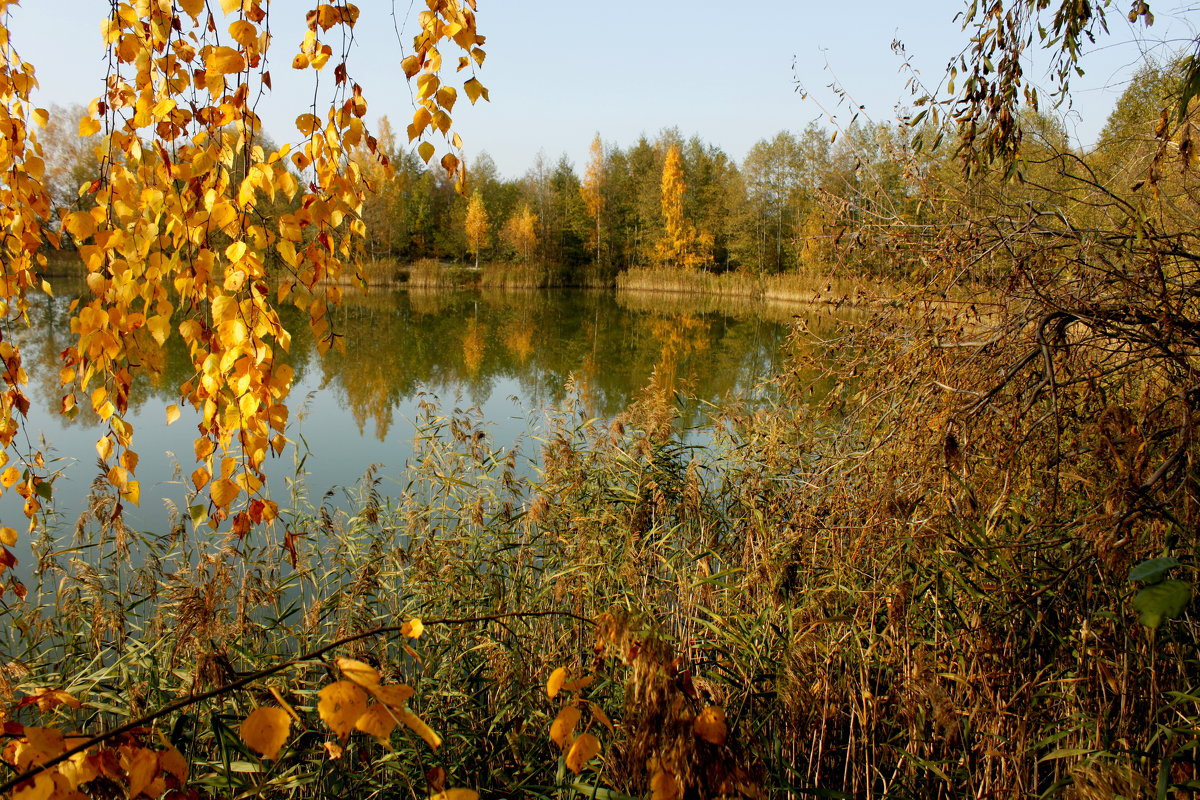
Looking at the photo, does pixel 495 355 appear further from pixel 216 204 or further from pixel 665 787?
pixel 665 787

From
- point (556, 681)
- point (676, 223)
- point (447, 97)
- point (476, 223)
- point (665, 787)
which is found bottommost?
point (665, 787)

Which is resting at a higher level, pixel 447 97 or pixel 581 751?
pixel 447 97

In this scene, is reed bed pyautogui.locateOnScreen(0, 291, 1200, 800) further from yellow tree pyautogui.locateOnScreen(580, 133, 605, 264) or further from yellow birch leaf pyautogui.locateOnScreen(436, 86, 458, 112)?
yellow tree pyautogui.locateOnScreen(580, 133, 605, 264)

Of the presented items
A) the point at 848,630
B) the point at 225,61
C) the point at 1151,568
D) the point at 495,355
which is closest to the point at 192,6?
the point at 225,61

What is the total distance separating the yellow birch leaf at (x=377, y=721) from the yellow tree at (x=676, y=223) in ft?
114

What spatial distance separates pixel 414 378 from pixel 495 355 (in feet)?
9.72

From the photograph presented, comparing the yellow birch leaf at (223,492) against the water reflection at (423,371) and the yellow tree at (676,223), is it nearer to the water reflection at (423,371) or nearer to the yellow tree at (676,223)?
the water reflection at (423,371)

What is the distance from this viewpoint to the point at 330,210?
1.71 metres

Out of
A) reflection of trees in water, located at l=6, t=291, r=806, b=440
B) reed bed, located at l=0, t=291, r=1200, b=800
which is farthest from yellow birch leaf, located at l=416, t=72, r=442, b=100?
reflection of trees in water, located at l=6, t=291, r=806, b=440

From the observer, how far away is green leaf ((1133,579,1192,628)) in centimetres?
76

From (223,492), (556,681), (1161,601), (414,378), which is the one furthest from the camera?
(414,378)

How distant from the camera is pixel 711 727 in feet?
3.93

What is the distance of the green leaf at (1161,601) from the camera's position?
76cm

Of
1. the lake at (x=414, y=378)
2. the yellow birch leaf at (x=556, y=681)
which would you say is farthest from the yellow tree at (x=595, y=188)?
the yellow birch leaf at (x=556, y=681)
